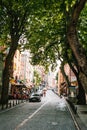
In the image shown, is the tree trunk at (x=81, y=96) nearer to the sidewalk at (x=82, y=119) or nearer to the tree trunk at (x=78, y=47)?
the sidewalk at (x=82, y=119)

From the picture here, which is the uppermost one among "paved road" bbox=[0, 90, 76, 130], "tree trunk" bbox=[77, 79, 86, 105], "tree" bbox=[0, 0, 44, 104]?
"tree" bbox=[0, 0, 44, 104]

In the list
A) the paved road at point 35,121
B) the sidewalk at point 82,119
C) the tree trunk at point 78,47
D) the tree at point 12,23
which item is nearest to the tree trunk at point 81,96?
the tree at point 12,23

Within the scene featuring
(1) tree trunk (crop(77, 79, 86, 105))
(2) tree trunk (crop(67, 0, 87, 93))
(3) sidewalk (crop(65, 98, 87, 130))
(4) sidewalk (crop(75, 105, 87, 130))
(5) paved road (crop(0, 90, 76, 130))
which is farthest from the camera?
(1) tree trunk (crop(77, 79, 86, 105))

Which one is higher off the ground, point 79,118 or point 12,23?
point 12,23

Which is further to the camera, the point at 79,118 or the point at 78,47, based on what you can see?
the point at 79,118

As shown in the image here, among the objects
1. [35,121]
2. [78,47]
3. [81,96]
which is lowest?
[35,121]

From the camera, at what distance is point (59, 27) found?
3750cm

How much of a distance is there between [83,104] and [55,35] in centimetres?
1244

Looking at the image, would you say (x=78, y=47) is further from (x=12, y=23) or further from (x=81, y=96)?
(x=81, y=96)

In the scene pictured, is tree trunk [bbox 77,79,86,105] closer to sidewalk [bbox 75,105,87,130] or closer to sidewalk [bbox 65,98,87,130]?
sidewalk [bbox 65,98,87,130]

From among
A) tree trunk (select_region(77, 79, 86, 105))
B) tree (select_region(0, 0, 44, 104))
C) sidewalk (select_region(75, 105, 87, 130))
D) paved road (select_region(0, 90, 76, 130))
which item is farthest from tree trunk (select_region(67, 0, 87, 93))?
tree trunk (select_region(77, 79, 86, 105))

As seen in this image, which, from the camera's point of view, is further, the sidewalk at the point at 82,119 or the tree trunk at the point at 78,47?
the sidewalk at the point at 82,119

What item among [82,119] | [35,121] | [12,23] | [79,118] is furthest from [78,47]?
[12,23]

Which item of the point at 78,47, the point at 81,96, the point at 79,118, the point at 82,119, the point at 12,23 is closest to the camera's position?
the point at 78,47
